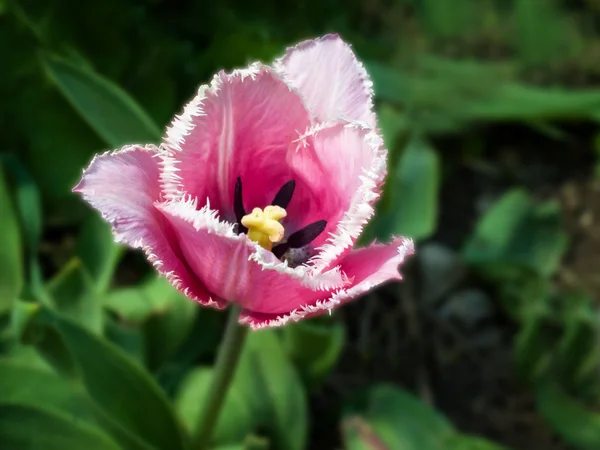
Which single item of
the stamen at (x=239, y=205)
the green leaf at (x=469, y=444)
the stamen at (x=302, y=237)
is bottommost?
the green leaf at (x=469, y=444)

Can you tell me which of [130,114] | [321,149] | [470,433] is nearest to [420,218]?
[470,433]

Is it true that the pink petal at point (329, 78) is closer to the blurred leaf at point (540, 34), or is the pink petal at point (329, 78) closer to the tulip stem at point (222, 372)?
the tulip stem at point (222, 372)

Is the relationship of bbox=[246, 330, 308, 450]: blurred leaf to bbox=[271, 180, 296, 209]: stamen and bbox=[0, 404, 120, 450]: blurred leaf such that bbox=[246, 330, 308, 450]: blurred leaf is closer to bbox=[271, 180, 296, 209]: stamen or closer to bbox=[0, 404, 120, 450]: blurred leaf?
bbox=[0, 404, 120, 450]: blurred leaf

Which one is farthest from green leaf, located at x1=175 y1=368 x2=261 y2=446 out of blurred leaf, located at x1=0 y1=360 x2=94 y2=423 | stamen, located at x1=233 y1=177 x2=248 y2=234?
stamen, located at x1=233 y1=177 x2=248 y2=234

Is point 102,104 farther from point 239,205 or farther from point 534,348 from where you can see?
point 534,348

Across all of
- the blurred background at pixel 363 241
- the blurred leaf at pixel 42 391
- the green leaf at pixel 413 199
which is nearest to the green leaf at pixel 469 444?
the blurred background at pixel 363 241

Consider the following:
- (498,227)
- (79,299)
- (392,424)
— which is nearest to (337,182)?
(79,299)

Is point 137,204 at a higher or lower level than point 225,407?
higher

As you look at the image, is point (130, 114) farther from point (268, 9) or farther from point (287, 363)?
point (268, 9)
